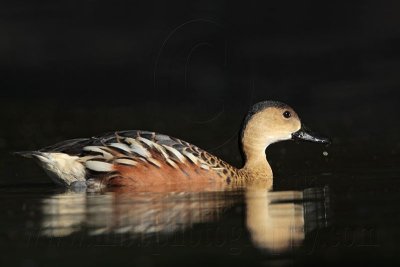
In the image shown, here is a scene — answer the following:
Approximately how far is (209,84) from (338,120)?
2.46 m

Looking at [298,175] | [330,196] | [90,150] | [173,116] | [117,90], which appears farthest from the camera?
[117,90]

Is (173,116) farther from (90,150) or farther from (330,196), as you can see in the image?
(330,196)

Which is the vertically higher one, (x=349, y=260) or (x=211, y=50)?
(x=211, y=50)

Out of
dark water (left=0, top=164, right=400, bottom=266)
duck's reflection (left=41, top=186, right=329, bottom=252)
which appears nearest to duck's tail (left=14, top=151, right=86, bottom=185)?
dark water (left=0, top=164, right=400, bottom=266)

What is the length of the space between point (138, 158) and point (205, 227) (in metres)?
3.48

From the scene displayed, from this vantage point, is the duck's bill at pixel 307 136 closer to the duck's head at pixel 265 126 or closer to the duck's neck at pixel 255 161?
the duck's head at pixel 265 126

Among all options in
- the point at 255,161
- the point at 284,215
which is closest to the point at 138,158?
the point at 255,161

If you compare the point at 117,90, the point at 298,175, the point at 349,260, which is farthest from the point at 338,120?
the point at 349,260

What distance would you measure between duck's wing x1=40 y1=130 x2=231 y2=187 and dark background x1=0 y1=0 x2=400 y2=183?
109 inches

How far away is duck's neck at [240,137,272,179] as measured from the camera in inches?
551

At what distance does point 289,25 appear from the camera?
916 inches

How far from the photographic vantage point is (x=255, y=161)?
14.2 meters

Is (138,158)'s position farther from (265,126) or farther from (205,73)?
(205,73)

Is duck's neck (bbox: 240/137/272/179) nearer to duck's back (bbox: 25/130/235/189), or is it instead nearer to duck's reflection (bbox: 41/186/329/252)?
duck's back (bbox: 25/130/235/189)
